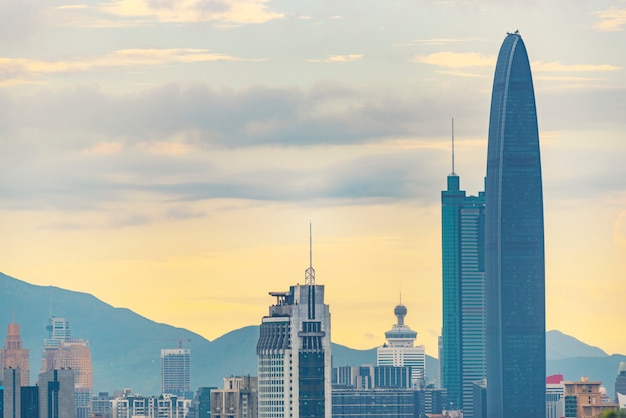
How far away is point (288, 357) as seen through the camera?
18575 cm

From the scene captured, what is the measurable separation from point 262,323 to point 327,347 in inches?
229

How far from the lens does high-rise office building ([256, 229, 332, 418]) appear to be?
606ft

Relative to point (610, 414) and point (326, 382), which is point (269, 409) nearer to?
point (326, 382)

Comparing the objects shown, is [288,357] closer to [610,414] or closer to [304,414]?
[304,414]

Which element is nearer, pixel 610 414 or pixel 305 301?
pixel 610 414

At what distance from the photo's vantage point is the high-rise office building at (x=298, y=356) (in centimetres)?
18475

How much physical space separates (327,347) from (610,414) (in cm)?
10199

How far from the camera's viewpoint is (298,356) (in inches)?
7283

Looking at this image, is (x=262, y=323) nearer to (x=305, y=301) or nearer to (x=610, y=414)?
(x=305, y=301)

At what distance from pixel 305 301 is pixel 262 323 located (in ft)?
15.7

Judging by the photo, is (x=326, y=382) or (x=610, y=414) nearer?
(x=610, y=414)

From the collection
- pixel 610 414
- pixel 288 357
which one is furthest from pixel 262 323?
pixel 610 414

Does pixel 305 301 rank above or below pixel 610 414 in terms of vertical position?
above

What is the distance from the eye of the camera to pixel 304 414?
18362 centimetres
